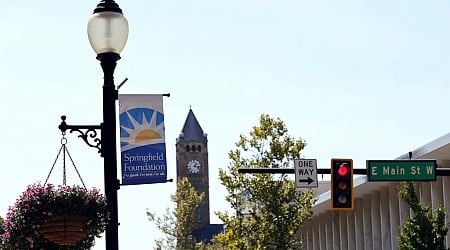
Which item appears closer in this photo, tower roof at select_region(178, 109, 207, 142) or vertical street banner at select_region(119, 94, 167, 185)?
vertical street banner at select_region(119, 94, 167, 185)

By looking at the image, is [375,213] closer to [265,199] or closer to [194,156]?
[265,199]

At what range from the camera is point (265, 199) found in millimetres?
46094

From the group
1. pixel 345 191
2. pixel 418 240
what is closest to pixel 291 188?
pixel 418 240

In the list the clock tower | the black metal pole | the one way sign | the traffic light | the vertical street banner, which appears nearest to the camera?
the black metal pole

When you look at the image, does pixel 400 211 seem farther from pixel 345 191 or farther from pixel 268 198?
pixel 345 191

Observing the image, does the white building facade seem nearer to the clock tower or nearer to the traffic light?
the traffic light

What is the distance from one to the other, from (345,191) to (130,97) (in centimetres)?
1014

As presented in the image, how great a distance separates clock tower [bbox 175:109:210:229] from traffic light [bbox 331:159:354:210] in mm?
160816

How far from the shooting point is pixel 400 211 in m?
54.5

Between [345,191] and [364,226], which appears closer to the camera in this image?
[345,191]

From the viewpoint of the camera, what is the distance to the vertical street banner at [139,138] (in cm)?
1177

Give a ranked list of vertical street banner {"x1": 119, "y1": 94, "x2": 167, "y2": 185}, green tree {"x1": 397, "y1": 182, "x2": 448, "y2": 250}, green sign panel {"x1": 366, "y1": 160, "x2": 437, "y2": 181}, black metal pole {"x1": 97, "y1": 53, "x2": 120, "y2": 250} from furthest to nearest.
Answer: green tree {"x1": 397, "y1": 182, "x2": 448, "y2": 250} < green sign panel {"x1": 366, "y1": 160, "x2": 437, "y2": 181} < vertical street banner {"x1": 119, "y1": 94, "x2": 167, "y2": 185} < black metal pole {"x1": 97, "y1": 53, "x2": 120, "y2": 250}

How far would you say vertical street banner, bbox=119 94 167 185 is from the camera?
11.8 meters

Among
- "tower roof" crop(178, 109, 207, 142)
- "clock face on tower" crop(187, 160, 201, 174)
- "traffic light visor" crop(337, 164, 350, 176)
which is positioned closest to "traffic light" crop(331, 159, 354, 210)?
"traffic light visor" crop(337, 164, 350, 176)
